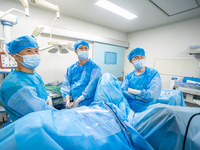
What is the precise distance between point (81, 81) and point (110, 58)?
200 cm

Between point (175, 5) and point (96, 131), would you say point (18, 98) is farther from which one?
point (175, 5)

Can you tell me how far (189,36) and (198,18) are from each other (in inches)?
15.2

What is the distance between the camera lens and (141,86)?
4.63ft

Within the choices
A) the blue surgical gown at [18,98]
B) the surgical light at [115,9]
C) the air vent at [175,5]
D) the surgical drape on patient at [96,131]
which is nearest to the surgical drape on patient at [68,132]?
the surgical drape on patient at [96,131]

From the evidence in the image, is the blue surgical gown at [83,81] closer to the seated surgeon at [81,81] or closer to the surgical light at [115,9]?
the seated surgeon at [81,81]

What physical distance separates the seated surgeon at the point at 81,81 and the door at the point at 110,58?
135 centimetres

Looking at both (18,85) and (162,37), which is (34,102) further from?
(162,37)

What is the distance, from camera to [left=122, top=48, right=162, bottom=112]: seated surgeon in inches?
50.1

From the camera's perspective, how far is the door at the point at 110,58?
293cm

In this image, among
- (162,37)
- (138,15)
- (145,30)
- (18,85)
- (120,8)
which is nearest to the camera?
(18,85)

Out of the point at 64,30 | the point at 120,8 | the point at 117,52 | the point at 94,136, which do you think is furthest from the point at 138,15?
the point at 94,136

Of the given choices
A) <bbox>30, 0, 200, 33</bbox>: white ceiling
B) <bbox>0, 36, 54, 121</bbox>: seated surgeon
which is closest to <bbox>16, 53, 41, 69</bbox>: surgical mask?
<bbox>0, 36, 54, 121</bbox>: seated surgeon

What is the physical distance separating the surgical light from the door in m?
0.98

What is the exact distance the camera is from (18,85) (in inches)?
30.6
